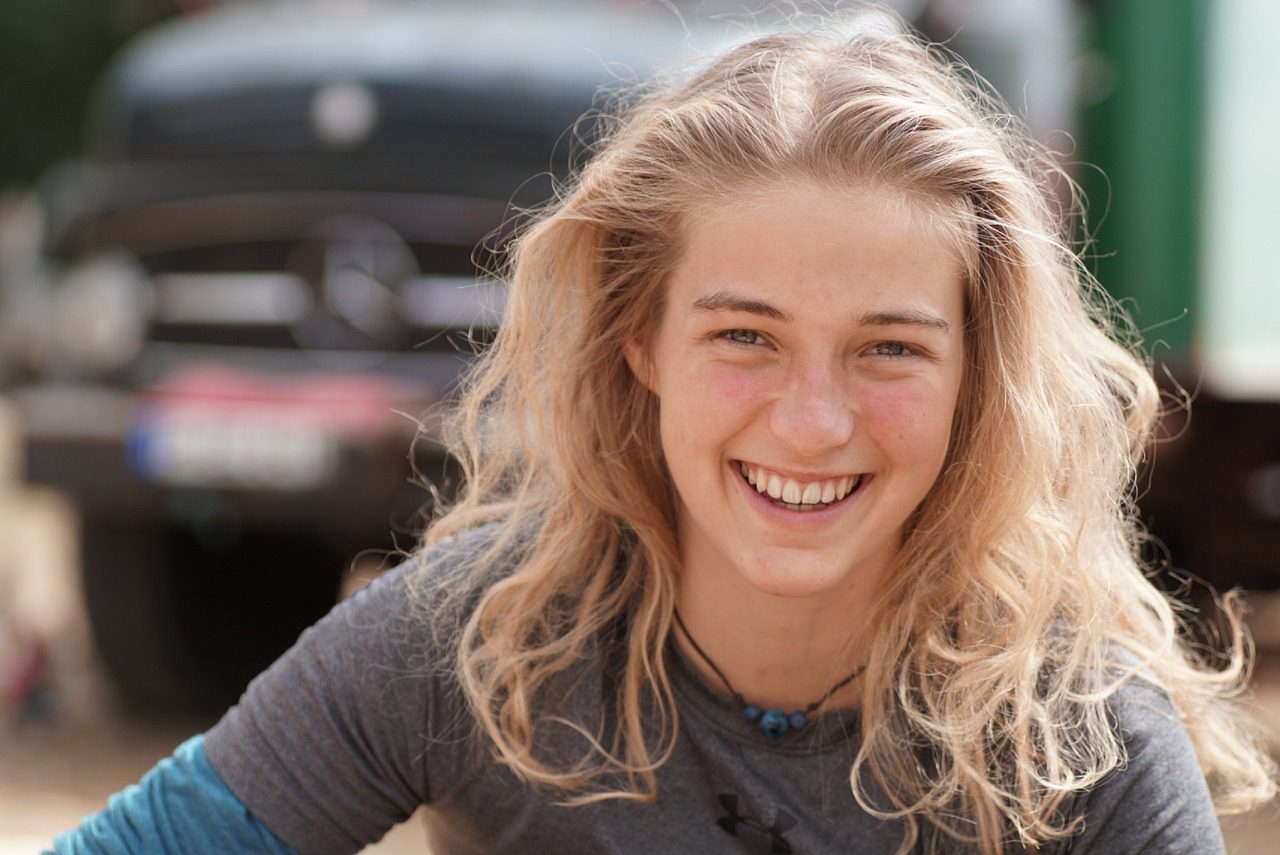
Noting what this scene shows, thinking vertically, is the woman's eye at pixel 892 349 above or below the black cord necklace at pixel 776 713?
above

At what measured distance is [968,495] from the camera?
75.9 inches

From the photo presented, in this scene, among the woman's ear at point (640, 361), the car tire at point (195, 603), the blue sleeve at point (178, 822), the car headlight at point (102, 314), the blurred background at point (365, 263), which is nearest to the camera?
the blue sleeve at point (178, 822)

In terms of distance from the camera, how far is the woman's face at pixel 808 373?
5.76ft

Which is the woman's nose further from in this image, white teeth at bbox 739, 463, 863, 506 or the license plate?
the license plate

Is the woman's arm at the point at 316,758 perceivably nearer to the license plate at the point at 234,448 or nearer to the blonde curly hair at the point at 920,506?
the blonde curly hair at the point at 920,506

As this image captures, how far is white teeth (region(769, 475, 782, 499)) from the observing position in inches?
71.6

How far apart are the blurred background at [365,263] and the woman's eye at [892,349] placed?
2091mm

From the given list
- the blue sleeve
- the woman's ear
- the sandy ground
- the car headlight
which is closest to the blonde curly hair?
the woman's ear

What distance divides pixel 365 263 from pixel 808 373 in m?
2.57

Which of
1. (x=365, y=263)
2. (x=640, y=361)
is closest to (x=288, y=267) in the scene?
(x=365, y=263)

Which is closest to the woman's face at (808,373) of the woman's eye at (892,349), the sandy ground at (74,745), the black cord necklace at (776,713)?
the woman's eye at (892,349)

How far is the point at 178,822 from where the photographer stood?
1861 millimetres

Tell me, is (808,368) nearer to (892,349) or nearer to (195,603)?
(892,349)

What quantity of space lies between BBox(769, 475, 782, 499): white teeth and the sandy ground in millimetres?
1718
